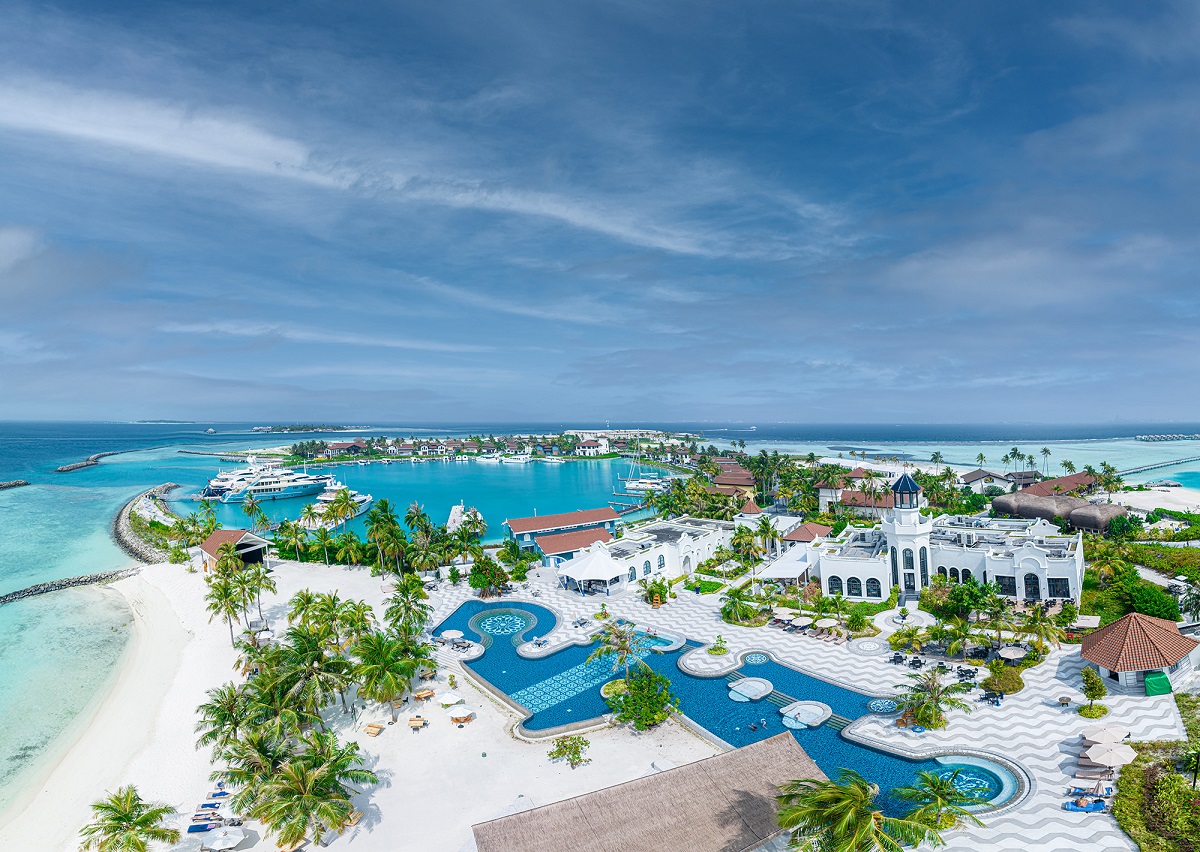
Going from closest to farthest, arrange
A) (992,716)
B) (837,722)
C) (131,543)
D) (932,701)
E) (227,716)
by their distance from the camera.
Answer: (227,716)
(932,701)
(992,716)
(837,722)
(131,543)

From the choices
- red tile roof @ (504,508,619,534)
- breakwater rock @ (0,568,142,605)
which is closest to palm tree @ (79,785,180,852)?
breakwater rock @ (0,568,142,605)

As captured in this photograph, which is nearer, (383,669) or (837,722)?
(837,722)

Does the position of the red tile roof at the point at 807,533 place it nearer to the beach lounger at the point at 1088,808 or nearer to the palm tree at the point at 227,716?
the beach lounger at the point at 1088,808

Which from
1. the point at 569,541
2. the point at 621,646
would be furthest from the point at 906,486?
the point at 569,541

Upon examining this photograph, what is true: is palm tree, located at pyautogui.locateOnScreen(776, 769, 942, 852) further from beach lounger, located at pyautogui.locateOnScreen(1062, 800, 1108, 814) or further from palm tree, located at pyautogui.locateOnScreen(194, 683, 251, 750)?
palm tree, located at pyautogui.locateOnScreen(194, 683, 251, 750)

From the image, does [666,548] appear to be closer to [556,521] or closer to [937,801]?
[556,521]

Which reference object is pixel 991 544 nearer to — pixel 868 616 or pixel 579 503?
pixel 868 616
